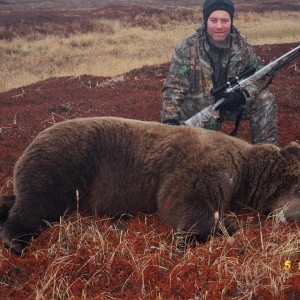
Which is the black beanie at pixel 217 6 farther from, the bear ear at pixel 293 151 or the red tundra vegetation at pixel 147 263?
the red tundra vegetation at pixel 147 263

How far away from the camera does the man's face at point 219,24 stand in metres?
7.14

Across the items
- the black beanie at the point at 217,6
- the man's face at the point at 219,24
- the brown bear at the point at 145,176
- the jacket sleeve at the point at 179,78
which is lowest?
the brown bear at the point at 145,176

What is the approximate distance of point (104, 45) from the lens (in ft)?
88.1

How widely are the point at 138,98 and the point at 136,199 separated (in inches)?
303

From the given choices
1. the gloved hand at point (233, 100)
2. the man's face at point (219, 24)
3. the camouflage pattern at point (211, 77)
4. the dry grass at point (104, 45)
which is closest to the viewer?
the gloved hand at point (233, 100)

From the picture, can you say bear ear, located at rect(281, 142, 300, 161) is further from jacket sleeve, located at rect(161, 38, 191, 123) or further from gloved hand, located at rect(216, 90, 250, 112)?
jacket sleeve, located at rect(161, 38, 191, 123)

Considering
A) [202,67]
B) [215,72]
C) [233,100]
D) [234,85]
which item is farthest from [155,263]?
[215,72]

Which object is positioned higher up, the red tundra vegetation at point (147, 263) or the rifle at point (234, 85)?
the rifle at point (234, 85)

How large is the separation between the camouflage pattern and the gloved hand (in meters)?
0.52

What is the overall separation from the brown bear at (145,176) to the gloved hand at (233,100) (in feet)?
6.42

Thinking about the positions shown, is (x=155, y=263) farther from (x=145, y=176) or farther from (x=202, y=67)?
(x=202, y=67)

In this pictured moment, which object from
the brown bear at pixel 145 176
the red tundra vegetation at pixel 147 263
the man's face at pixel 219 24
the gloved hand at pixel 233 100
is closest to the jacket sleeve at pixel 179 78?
the man's face at pixel 219 24

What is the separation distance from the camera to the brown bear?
4.27m

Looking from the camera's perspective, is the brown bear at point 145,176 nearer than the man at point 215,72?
Yes
